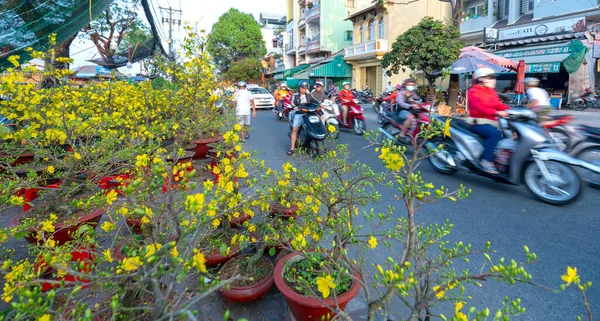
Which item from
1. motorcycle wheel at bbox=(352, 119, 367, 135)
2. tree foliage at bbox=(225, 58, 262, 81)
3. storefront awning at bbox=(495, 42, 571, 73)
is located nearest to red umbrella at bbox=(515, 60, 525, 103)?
storefront awning at bbox=(495, 42, 571, 73)

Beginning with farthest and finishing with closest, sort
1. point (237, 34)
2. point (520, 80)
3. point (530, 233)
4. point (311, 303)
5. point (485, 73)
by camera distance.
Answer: point (237, 34), point (520, 80), point (485, 73), point (530, 233), point (311, 303)

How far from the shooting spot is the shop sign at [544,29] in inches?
503

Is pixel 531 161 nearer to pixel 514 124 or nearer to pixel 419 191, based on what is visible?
pixel 514 124

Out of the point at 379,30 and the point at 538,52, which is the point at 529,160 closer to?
the point at 538,52

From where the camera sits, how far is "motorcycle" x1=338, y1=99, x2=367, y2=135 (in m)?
8.91

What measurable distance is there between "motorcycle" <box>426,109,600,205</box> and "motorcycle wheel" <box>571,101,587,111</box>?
12.0 m

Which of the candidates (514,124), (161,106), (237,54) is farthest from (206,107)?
(237,54)

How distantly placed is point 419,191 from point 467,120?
12.2 ft

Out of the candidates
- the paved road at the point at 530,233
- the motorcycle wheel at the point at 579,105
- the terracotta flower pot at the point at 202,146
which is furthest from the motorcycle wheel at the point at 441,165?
the motorcycle wheel at the point at 579,105

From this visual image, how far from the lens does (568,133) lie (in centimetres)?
439

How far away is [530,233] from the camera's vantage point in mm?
3072

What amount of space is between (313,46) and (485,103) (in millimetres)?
26544

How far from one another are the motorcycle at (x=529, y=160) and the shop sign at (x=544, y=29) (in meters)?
12.8

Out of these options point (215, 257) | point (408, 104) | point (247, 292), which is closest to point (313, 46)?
point (408, 104)
